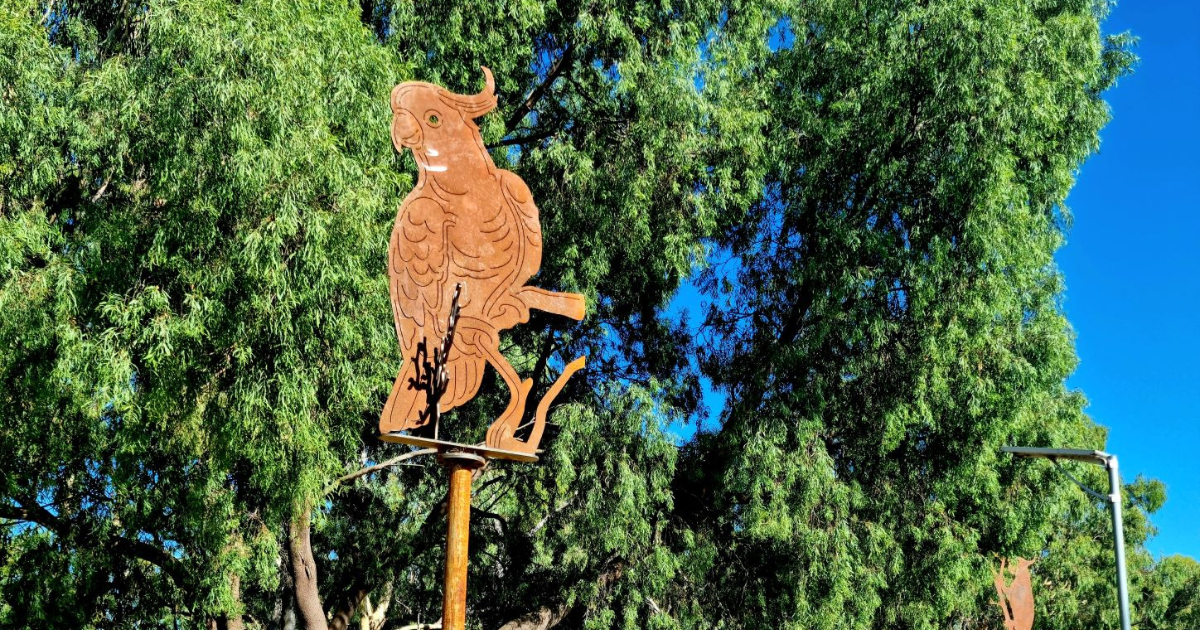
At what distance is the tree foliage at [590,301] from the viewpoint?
327 inches

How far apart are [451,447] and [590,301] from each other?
6069 mm

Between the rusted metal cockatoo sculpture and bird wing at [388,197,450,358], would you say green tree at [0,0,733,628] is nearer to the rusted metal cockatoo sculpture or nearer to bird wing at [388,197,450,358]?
the rusted metal cockatoo sculpture

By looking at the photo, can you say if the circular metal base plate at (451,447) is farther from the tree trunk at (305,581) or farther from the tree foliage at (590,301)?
the tree trunk at (305,581)

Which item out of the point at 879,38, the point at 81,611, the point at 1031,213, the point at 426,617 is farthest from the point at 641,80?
the point at 426,617

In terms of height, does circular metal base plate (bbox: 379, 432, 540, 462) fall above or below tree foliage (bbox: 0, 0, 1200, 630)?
below

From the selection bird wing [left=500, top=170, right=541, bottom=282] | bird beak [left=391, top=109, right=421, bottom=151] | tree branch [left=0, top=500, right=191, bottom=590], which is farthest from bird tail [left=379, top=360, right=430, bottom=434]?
tree branch [left=0, top=500, right=191, bottom=590]

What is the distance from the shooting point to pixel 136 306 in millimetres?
8062

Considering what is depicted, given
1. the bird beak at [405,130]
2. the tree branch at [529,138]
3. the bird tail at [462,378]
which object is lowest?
the bird tail at [462,378]

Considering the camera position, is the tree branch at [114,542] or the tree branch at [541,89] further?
the tree branch at [541,89]

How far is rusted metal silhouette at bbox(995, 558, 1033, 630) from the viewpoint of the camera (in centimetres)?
1311

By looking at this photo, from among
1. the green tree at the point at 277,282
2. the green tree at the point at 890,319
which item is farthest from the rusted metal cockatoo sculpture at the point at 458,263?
the green tree at the point at 890,319

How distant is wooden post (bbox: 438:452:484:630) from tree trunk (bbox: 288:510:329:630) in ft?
16.3

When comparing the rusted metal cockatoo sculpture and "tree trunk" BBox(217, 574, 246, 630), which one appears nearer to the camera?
the rusted metal cockatoo sculpture

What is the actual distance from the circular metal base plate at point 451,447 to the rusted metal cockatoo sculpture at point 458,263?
4 cm
